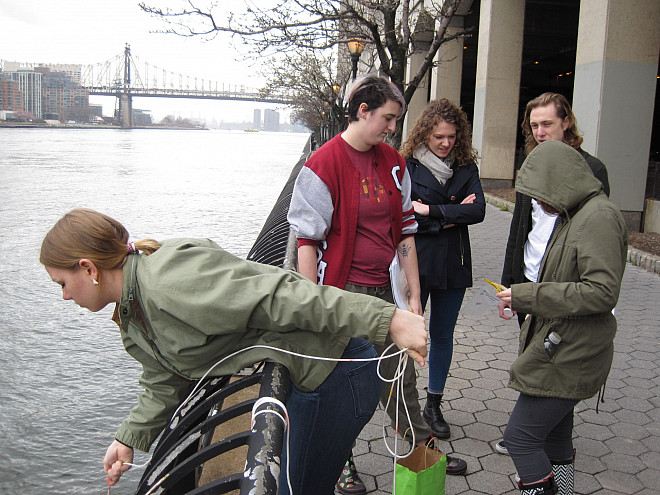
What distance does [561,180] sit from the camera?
8.17 feet

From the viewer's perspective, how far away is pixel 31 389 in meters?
5.82

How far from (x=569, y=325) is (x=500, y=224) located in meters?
11.0

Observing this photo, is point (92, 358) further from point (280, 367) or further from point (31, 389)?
point (280, 367)

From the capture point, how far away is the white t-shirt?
3.24 m

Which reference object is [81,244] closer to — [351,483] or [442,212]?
[351,483]

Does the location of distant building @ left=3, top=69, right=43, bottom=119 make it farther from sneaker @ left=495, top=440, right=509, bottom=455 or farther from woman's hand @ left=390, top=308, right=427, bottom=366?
woman's hand @ left=390, top=308, right=427, bottom=366

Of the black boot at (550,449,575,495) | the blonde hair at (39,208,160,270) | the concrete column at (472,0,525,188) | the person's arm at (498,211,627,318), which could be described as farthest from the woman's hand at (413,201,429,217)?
the concrete column at (472,0,525,188)

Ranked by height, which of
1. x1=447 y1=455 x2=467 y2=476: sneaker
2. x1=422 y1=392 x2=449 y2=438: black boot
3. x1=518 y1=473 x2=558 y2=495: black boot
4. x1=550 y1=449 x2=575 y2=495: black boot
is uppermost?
x1=518 y1=473 x2=558 y2=495: black boot

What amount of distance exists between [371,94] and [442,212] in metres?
1.04

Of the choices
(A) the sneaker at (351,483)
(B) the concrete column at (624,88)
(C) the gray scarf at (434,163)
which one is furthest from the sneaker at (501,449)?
(B) the concrete column at (624,88)

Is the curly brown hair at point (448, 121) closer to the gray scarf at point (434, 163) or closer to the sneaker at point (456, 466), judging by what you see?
the gray scarf at point (434, 163)

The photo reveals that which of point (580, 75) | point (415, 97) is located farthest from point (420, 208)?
point (415, 97)

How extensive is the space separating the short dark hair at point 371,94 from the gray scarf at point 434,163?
0.85 metres

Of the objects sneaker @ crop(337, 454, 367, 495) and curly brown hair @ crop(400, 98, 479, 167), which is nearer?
sneaker @ crop(337, 454, 367, 495)
